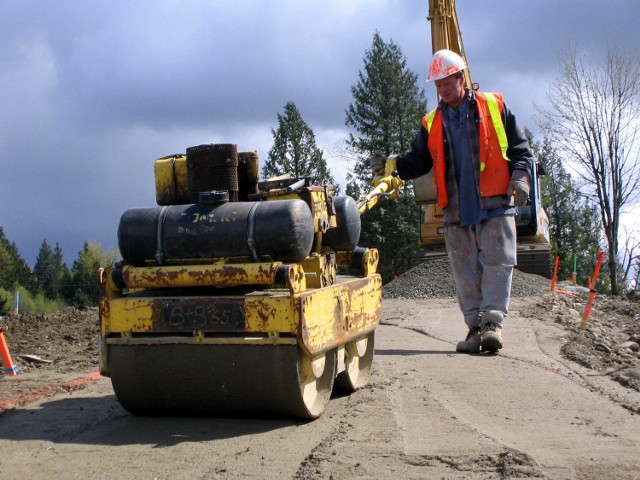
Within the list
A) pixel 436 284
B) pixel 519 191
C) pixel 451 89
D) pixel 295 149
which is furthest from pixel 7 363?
pixel 295 149

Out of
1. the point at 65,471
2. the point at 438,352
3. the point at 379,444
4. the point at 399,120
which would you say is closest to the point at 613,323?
the point at 438,352

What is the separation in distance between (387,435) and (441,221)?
16.4m

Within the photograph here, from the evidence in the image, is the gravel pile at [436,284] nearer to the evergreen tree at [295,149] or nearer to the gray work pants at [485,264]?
the gray work pants at [485,264]

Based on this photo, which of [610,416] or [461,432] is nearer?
[461,432]

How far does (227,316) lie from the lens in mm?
4805

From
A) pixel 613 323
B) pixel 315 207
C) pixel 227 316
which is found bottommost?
pixel 613 323

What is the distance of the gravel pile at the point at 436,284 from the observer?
18344 mm

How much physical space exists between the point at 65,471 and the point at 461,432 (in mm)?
2003

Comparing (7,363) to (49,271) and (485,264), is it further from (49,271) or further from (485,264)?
(49,271)

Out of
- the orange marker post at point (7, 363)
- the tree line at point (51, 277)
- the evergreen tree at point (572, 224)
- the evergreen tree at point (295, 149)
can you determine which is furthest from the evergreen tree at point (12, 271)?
the orange marker post at point (7, 363)

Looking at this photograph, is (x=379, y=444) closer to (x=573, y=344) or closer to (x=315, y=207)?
(x=315, y=207)

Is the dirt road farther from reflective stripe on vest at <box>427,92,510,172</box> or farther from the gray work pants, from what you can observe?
reflective stripe on vest at <box>427,92,510,172</box>

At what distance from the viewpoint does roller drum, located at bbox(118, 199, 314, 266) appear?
4.94 metres

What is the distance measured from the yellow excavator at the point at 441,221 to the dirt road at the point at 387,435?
41.7 ft
